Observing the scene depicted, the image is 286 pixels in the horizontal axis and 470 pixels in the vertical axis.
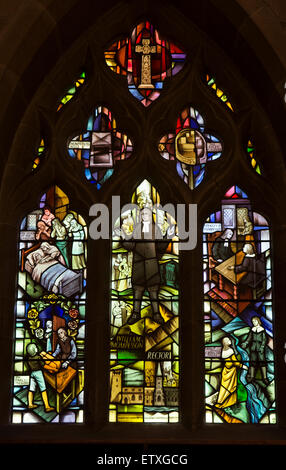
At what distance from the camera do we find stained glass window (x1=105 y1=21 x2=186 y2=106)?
916 cm

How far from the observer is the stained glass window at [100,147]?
8891 mm

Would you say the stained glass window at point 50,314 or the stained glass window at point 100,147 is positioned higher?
the stained glass window at point 100,147

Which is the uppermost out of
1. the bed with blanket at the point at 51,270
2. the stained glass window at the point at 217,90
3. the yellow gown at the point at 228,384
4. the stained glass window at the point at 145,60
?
the stained glass window at the point at 145,60

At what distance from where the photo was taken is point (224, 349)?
8352 mm

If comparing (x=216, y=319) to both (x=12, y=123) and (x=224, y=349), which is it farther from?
(x=12, y=123)

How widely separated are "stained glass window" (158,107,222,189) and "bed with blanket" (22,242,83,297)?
1.37m

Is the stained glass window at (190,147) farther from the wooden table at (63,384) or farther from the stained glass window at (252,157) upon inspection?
the wooden table at (63,384)

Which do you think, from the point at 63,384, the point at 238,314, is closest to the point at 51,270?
the point at 63,384

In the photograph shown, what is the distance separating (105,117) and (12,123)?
959mm

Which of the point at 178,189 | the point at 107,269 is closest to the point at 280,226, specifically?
the point at 178,189

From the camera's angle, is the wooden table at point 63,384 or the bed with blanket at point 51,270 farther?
the bed with blanket at point 51,270

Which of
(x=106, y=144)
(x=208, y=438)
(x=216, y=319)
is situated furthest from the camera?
(x=106, y=144)

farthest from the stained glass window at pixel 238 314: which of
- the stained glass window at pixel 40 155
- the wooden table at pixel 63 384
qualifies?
the stained glass window at pixel 40 155

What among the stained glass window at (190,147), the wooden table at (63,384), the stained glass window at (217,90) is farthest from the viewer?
the stained glass window at (217,90)
